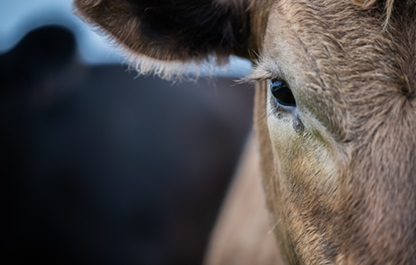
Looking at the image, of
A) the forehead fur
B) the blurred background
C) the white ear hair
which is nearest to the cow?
the forehead fur

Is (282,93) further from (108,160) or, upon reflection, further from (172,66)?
(108,160)

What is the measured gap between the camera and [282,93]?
2564 millimetres

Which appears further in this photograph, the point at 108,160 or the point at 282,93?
the point at 108,160

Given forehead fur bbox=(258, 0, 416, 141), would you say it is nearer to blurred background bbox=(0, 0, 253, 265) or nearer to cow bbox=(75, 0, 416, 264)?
cow bbox=(75, 0, 416, 264)

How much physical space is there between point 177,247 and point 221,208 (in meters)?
0.50

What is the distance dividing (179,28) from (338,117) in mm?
1223

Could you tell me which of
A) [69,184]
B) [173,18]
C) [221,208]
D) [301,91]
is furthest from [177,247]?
[301,91]

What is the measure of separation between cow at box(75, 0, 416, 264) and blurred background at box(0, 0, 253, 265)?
3.01 metres

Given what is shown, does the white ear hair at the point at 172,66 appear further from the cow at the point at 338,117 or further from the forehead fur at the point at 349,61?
the forehead fur at the point at 349,61

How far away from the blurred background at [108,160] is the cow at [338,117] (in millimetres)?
3006

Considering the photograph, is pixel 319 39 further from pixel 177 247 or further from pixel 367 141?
pixel 177 247

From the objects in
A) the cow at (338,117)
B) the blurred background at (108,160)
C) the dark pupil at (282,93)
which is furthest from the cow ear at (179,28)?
the blurred background at (108,160)

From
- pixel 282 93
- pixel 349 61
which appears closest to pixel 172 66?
pixel 282 93

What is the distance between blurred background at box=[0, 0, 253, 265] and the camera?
6027mm
